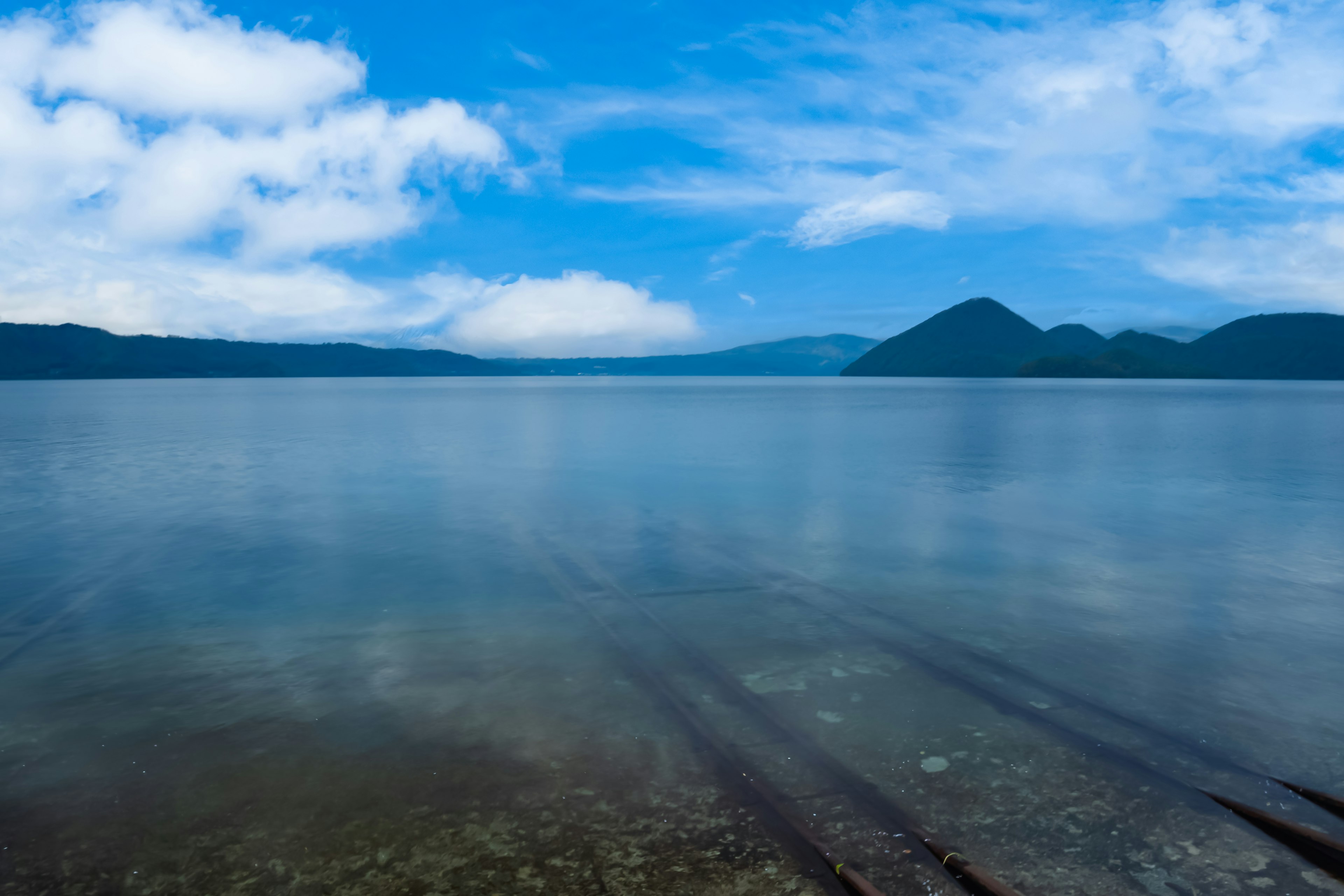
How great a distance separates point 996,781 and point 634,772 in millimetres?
3060

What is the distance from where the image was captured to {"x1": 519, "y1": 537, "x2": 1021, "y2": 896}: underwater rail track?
527 centimetres

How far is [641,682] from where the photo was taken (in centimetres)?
876

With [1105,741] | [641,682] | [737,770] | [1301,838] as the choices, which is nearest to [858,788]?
[737,770]

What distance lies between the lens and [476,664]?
369 inches

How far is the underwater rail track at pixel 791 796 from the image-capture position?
5266 mm

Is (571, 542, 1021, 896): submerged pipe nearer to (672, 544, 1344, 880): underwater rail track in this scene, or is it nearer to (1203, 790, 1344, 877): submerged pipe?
(672, 544, 1344, 880): underwater rail track

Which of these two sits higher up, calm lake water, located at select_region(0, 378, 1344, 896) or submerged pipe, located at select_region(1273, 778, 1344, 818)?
submerged pipe, located at select_region(1273, 778, 1344, 818)

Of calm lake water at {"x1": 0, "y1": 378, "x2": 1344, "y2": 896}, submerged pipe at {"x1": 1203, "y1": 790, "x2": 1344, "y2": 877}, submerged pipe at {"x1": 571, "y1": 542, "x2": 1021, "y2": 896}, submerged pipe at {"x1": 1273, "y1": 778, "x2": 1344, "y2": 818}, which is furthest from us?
submerged pipe at {"x1": 1273, "y1": 778, "x2": 1344, "y2": 818}

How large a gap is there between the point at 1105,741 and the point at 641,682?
183 inches

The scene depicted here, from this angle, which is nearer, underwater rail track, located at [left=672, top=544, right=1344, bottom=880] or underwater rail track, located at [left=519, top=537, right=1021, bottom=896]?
underwater rail track, located at [left=519, top=537, right=1021, bottom=896]

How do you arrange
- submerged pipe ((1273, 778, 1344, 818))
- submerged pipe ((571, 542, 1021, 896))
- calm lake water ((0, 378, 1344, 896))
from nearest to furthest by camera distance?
submerged pipe ((571, 542, 1021, 896)) → calm lake water ((0, 378, 1344, 896)) → submerged pipe ((1273, 778, 1344, 818))

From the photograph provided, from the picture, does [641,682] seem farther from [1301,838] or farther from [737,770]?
[1301,838]

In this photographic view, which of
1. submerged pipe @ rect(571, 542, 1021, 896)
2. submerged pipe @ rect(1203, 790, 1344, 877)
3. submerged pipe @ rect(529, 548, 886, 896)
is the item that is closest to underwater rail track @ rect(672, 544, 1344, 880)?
submerged pipe @ rect(1203, 790, 1344, 877)

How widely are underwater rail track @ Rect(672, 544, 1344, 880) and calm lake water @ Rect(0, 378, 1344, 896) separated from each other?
52 millimetres
